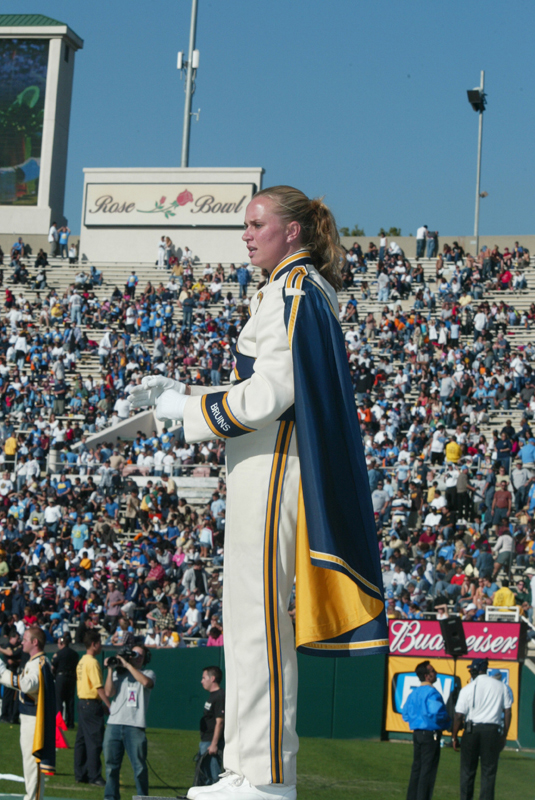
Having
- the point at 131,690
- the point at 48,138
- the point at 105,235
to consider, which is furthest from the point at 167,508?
the point at 48,138

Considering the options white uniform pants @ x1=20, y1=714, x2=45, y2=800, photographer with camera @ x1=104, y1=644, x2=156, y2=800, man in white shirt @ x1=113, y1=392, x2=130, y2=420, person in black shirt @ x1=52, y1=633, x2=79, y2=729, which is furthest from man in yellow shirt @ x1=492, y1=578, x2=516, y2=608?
man in white shirt @ x1=113, y1=392, x2=130, y2=420

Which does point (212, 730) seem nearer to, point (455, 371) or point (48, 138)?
point (455, 371)

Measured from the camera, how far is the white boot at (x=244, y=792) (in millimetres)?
3176

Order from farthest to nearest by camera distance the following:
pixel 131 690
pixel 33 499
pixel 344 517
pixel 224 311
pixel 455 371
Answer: pixel 224 311, pixel 455 371, pixel 33 499, pixel 131 690, pixel 344 517

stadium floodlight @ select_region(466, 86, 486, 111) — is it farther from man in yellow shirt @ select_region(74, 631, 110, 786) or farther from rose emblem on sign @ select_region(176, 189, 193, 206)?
man in yellow shirt @ select_region(74, 631, 110, 786)

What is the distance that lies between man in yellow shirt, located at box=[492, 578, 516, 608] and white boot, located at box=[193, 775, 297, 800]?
1384cm

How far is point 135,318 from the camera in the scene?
1233 inches

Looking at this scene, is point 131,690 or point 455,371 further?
point 455,371

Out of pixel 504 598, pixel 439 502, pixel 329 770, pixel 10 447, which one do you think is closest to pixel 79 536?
pixel 10 447

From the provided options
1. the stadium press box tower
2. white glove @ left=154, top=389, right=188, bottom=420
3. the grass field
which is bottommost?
the grass field

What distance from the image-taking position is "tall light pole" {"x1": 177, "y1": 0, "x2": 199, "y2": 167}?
3959cm

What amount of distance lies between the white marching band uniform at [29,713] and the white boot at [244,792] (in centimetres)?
618

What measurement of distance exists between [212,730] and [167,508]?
13119 mm

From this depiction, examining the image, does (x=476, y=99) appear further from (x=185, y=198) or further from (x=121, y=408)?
(x=121, y=408)
